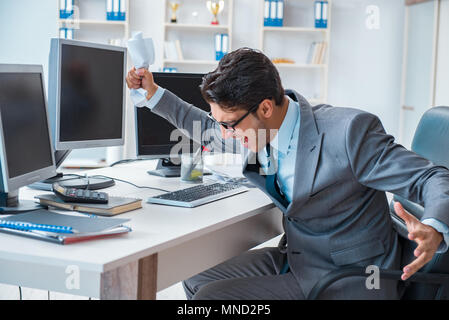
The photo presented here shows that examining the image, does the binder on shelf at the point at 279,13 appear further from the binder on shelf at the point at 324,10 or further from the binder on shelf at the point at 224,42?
the binder on shelf at the point at 224,42

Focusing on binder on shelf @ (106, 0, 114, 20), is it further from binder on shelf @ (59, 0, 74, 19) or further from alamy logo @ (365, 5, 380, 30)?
alamy logo @ (365, 5, 380, 30)

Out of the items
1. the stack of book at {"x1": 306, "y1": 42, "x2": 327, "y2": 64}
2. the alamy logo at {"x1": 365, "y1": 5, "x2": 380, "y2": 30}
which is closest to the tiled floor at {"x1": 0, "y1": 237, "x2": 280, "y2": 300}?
the stack of book at {"x1": 306, "y1": 42, "x2": 327, "y2": 64}

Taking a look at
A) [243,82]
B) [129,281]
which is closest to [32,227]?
[129,281]

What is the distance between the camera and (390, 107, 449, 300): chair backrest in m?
1.55

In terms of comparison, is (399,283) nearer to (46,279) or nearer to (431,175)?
(431,175)

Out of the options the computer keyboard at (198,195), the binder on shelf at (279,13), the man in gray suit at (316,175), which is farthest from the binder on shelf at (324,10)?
the man in gray suit at (316,175)

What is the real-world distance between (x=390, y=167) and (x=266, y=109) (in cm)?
37

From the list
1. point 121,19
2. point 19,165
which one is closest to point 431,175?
point 19,165

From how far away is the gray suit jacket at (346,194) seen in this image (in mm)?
1427

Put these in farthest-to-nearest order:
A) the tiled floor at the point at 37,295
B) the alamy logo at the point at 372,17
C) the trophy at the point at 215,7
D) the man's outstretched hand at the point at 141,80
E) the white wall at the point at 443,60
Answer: the alamy logo at the point at 372,17 → the trophy at the point at 215,7 → the white wall at the point at 443,60 → the tiled floor at the point at 37,295 → the man's outstretched hand at the point at 141,80

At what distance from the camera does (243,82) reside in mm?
1517

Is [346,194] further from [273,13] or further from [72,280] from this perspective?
[273,13]

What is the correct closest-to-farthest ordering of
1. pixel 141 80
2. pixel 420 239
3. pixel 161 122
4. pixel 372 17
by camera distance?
pixel 420 239, pixel 141 80, pixel 161 122, pixel 372 17

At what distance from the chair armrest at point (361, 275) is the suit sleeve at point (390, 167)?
206 millimetres
